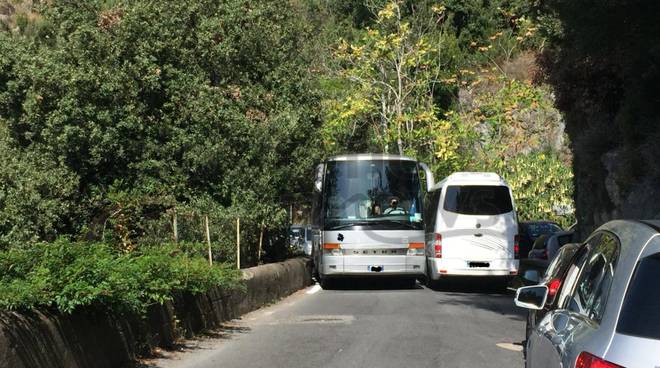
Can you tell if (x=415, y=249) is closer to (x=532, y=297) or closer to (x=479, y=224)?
(x=479, y=224)

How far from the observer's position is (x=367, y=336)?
11.6m

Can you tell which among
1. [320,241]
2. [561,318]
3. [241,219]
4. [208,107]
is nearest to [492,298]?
[320,241]

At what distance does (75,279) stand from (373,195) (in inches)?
527

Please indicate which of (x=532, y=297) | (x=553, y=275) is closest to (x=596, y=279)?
(x=532, y=297)

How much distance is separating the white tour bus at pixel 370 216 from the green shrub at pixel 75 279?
10.3 meters

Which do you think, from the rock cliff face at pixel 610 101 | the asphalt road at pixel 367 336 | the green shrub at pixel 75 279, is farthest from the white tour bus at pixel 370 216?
the green shrub at pixel 75 279

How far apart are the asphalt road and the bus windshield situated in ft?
8.92

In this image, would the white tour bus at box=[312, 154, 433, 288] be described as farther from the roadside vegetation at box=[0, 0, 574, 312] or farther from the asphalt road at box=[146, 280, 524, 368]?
the asphalt road at box=[146, 280, 524, 368]

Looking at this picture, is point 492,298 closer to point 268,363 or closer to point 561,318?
point 268,363

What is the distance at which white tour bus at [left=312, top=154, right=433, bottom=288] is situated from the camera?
19.8 m

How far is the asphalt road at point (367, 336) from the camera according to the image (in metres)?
9.66

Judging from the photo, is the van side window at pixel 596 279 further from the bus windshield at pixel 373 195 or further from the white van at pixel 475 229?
the bus windshield at pixel 373 195

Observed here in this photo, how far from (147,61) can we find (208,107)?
1.71 metres

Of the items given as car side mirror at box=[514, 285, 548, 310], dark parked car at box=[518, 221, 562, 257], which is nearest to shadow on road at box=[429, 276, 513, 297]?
dark parked car at box=[518, 221, 562, 257]
